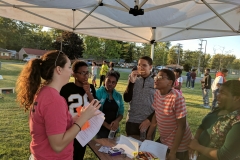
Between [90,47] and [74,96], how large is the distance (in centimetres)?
4575

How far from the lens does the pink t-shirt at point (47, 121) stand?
1.18 m

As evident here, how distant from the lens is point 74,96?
2338 mm

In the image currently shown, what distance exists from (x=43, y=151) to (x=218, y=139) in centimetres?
124

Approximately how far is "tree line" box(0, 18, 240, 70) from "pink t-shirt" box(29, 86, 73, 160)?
3988 centimetres

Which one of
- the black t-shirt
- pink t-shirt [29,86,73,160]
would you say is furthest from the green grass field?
pink t-shirt [29,86,73,160]

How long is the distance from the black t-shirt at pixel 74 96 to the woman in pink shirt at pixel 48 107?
0.83 metres

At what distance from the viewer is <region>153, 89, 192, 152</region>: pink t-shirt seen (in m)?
1.81

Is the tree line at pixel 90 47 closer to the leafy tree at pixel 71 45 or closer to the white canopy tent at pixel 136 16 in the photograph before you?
the leafy tree at pixel 71 45

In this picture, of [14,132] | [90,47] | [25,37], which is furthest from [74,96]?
[25,37]

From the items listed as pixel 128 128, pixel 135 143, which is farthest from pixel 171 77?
pixel 128 128

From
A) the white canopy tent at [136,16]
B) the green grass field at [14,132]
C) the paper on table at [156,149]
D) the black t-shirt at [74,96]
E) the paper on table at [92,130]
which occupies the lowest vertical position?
the green grass field at [14,132]

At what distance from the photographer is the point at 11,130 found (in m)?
4.70

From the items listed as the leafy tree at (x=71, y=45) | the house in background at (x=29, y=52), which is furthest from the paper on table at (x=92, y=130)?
the house in background at (x=29, y=52)

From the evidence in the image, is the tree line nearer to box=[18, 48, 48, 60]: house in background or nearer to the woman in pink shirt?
box=[18, 48, 48, 60]: house in background
